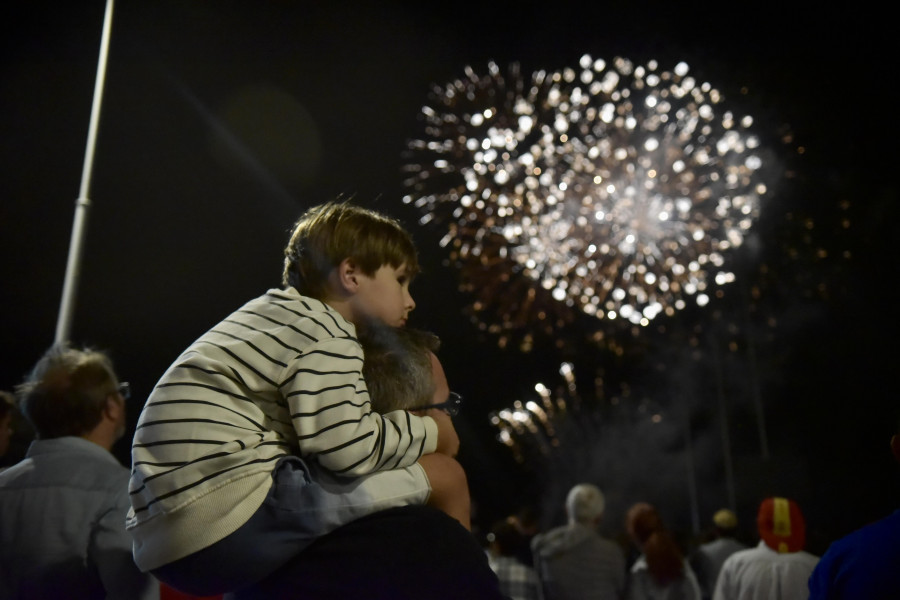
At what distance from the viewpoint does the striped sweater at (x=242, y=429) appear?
6.00 ft

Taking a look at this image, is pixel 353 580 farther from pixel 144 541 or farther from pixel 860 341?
pixel 860 341

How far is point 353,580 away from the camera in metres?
1.78

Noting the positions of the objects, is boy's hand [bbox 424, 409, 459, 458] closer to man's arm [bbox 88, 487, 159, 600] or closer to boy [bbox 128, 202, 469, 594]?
boy [bbox 128, 202, 469, 594]

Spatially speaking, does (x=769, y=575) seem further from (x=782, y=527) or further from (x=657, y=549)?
(x=657, y=549)

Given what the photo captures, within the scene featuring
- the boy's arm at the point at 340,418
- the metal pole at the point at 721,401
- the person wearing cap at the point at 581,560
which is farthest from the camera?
the metal pole at the point at 721,401

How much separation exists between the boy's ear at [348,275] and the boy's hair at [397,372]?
191 mm

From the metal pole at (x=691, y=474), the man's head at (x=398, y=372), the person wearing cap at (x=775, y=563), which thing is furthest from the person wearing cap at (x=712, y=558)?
the metal pole at (x=691, y=474)

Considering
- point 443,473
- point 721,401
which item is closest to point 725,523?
point 443,473

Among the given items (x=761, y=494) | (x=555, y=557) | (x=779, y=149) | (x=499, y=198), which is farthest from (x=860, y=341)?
(x=555, y=557)

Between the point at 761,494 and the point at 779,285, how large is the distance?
587cm

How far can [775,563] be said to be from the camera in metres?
5.82

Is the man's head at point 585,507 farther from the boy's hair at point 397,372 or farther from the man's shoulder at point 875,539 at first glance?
the boy's hair at point 397,372

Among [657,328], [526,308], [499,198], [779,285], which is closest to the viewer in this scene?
[499,198]

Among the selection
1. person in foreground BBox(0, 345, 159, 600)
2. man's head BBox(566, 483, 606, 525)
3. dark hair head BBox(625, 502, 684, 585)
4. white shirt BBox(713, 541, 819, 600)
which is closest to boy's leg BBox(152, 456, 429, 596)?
person in foreground BBox(0, 345, 159, 600)
